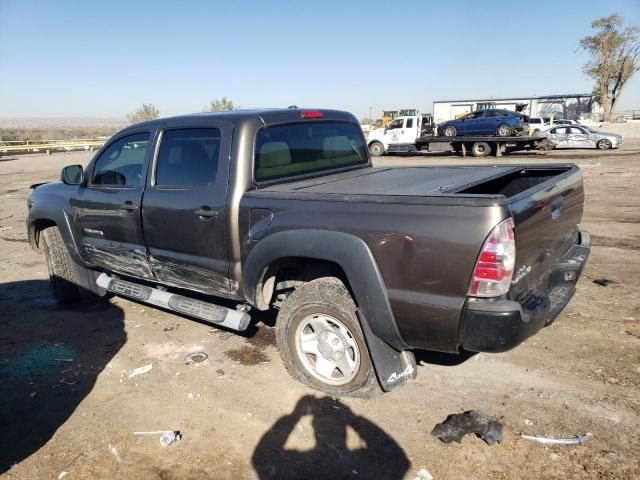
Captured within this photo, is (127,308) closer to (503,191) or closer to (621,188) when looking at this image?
(503,191)

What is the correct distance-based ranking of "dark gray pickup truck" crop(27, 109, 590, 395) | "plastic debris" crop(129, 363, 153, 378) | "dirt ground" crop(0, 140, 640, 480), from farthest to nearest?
"plastic debris" crop(129, 363, 153, 378) → "dirt ground" crop(0, 140, 640, 480) → "dark gray pickup truck" crop(27, 109, 590, 395)

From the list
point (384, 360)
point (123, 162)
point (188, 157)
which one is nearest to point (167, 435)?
point (384, 360)

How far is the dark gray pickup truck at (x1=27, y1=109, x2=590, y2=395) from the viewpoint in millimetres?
2572

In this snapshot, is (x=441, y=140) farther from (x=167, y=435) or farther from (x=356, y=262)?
(x=167, y=435)

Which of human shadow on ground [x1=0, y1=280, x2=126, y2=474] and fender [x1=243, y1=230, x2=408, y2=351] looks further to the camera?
human shadow on ground [x1=0, y1=280, x2=126, y2=474]

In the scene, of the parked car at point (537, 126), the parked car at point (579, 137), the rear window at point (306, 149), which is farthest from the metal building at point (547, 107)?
the rear window at point (306, 149)

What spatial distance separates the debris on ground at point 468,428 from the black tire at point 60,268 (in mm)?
4212

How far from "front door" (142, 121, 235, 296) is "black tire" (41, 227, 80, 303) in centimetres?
166

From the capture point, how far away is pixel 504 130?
22.7m

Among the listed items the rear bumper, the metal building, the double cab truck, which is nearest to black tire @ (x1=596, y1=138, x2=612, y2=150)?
the double cab truck

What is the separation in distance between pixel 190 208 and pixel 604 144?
26.0 m

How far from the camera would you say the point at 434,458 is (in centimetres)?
269

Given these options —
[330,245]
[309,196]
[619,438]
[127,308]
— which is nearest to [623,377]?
[619,438]

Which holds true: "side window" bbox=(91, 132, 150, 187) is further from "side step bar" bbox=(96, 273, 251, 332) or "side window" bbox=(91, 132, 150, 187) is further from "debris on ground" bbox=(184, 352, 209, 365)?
"debris on ground" bbox=(184, 352, 209, 365)
